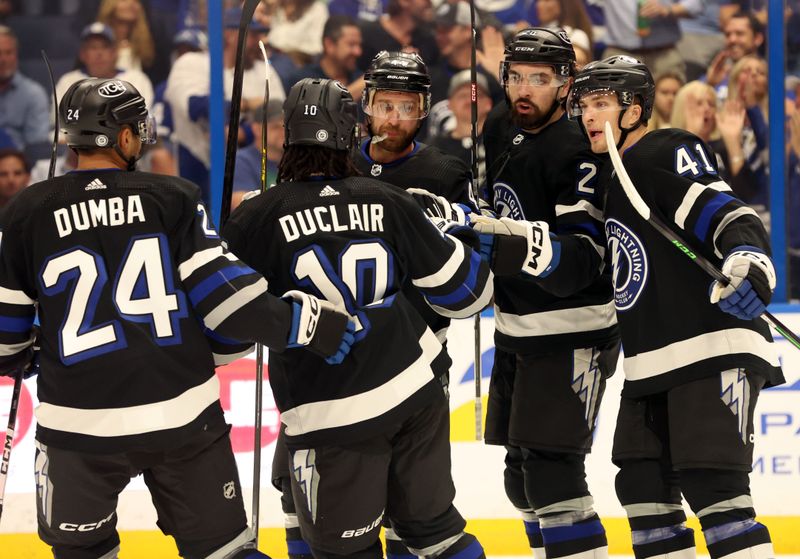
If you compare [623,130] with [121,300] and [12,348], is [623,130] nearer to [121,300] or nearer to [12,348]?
[121,300]

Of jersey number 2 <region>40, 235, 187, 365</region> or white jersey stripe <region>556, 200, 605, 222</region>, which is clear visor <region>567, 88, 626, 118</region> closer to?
white jersey stripe <region>556, 200, 605, 222</region>

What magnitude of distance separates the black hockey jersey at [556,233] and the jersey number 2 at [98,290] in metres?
1.04

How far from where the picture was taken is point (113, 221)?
2.56 meters

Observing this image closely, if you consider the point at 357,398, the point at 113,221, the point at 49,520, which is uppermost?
the point at 113,221

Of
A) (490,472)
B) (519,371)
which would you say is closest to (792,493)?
(490,472)

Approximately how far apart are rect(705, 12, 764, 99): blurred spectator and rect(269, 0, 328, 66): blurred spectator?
1695mm

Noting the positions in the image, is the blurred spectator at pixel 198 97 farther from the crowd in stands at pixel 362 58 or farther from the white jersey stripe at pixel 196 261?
the white jersey stripe at pixel 196 261

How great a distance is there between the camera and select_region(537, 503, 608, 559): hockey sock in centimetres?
321

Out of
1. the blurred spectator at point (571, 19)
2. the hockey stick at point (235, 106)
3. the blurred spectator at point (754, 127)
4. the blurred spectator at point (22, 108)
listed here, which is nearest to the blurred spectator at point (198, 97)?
the blurred spectator at point (22, 108)

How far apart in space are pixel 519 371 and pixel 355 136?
866 millimetres

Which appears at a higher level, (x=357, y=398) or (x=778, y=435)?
(x=357, y=398)

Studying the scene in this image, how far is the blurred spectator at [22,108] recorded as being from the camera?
5.33 meters

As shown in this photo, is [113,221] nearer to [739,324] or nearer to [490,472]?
[739,324]

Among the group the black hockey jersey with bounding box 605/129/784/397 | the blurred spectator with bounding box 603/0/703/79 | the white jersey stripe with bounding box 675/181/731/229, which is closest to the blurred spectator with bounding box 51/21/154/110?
the blurred spectator with bounding box 603/0/703/79
